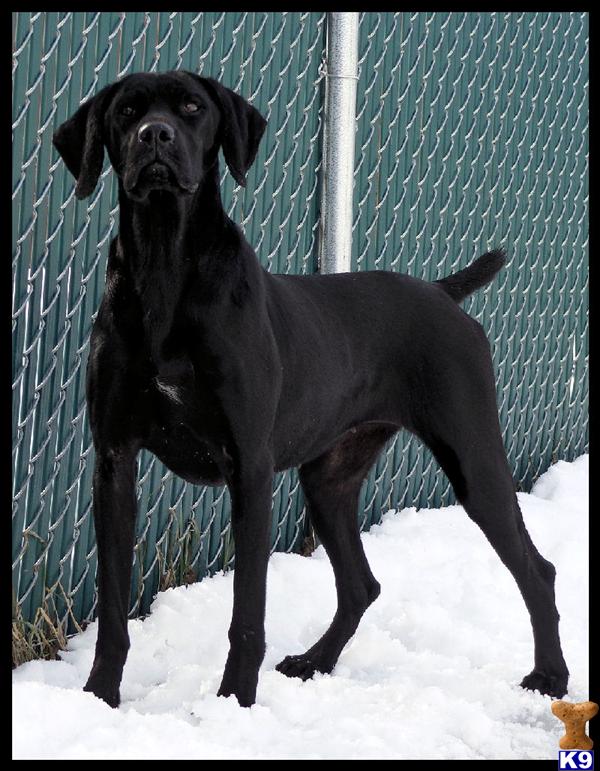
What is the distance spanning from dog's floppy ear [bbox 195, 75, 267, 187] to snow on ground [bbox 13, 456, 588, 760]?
4.76 ft

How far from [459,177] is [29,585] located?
3170mm

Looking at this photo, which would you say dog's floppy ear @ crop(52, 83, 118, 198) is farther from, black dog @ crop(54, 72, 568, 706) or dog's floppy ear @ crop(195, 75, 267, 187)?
dog's floppy ear @ crop(195, 75, 267, 187)

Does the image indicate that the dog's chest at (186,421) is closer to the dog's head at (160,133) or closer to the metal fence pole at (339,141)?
the dog's head at (160,133)

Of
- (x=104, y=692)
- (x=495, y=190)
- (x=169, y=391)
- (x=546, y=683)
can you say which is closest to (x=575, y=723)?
(x=546, y=683)

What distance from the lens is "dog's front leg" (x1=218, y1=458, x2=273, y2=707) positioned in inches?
116

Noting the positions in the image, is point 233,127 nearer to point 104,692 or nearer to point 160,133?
point 160,133

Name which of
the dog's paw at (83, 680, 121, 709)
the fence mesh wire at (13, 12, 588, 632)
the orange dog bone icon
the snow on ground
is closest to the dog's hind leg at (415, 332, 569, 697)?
the snow on ground

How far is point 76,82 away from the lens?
358cm

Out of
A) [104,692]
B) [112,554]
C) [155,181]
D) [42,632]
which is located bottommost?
[42,632]

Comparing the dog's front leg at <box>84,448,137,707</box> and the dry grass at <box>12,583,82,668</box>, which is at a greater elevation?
the dog's front leg at <box>84,448,137,707</box>

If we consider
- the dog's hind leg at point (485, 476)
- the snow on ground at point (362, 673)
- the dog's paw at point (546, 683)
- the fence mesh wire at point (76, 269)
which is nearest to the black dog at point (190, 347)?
the snow on ground at point (362, 673)

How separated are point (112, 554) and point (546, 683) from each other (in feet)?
4.87

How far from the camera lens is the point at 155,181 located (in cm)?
279

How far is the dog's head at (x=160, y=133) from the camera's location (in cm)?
277
